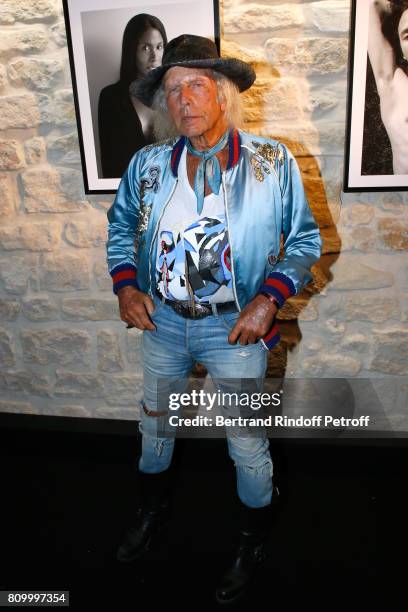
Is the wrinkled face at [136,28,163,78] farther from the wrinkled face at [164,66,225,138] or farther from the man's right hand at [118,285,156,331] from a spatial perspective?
the man's right hand at [118,285,156,331]

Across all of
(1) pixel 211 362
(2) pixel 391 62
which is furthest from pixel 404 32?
(1) pixel 211 362

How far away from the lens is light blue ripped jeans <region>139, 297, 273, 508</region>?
5.33 ft

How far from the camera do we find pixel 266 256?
158cm

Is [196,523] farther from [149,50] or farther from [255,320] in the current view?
[149,50]

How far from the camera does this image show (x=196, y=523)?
2137 millimetres

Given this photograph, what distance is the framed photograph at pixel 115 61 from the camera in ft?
6.49

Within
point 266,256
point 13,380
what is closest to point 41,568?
point 13,380

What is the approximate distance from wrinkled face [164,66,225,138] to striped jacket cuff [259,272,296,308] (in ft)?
1.68

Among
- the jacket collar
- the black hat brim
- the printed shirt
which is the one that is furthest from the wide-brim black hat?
the printed shirt

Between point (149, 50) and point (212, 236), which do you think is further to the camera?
point (149, 50)

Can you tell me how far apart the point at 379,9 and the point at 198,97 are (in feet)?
3.23

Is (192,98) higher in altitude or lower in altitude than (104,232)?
higher

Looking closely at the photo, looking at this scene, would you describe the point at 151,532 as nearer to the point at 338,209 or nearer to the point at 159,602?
the point at 159,602

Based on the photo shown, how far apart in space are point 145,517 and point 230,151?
1.47m
